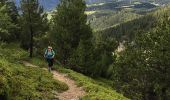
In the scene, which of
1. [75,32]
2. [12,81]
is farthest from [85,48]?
[12,81]

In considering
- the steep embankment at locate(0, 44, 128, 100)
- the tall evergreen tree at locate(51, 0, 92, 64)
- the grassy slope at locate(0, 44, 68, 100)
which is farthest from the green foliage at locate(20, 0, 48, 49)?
the grassy slope at locate(0, 44, 68, 100)

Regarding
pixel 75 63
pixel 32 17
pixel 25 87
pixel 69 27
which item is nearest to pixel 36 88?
pixel 25 87

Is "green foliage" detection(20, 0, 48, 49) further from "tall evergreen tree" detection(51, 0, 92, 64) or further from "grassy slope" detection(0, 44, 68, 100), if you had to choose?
"grassy slope" detection(0, 44, 68, 100)

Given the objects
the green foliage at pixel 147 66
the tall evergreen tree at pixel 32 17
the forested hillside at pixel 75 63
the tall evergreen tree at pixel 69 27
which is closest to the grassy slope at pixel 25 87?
the forested hillside at pixel 75 63

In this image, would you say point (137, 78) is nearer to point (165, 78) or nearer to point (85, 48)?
point (165, 78)

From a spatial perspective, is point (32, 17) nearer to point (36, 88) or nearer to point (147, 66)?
point (147, 66)

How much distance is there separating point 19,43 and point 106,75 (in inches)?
965

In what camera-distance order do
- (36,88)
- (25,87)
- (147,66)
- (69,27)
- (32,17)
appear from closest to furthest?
1. (25,87)
2. (36,88)
3. (147,66)
4. (32,17)
5. (69,27)

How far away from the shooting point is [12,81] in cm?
1786

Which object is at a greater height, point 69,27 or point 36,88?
point 36,88

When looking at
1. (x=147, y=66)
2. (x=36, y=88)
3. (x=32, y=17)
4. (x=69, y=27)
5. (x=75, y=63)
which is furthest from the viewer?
(x=75, y=63)

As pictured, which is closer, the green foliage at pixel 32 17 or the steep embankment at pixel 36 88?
the steep embankment at pixel 36 88

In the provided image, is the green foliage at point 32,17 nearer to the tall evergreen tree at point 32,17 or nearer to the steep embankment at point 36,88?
the tall evergreen tree at point 32,17

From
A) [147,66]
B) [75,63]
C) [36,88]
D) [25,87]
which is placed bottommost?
[75,63]
